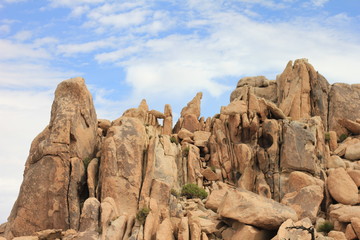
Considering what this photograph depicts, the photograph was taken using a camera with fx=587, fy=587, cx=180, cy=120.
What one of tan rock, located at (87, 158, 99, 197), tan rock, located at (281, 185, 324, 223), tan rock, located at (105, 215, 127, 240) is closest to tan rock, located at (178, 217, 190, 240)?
tan rock, located at (105, 215, 127, 240)

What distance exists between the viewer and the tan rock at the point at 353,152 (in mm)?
72562

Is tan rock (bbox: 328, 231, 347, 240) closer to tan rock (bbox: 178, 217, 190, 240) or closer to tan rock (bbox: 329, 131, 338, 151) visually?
tan rock (bbox: 178, 217, 190, 240)

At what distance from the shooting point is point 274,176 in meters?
66.8

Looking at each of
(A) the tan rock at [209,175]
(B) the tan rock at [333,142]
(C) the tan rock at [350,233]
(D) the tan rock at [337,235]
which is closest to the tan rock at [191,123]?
(A) the tan rock at [209,175]

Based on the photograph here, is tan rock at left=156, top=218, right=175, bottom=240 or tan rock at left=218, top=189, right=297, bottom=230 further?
tan rock at left=218, top=189, right=297, bottom=230

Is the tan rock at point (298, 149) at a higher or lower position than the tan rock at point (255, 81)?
lower

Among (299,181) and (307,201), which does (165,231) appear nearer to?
(307,201)

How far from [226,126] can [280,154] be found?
879 cm

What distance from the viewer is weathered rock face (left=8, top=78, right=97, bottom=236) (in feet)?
190

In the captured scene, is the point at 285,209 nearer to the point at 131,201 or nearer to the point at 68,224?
the point at 131,201

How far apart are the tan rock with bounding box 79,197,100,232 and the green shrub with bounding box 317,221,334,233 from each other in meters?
21.5

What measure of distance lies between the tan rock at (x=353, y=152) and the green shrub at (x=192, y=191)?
20.7 m

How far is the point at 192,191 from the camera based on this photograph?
62.9 meters

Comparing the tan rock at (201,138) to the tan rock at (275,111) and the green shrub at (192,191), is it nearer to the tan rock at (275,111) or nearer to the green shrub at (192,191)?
the tan rock at (275,111)
